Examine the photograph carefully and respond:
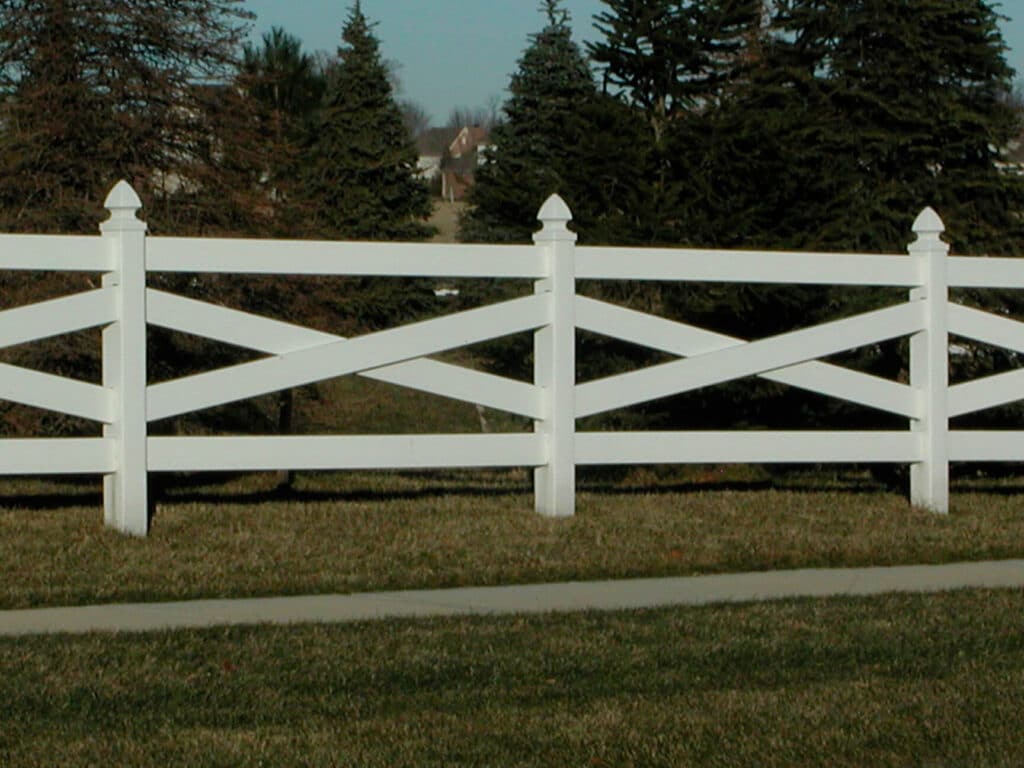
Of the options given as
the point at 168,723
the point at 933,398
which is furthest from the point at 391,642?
the point at 933,398

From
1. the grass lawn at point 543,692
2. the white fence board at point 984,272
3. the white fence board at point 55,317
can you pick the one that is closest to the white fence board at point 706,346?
the white fence board at point 984,272

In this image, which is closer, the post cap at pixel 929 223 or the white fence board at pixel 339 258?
the white fence board at pixel 339 258

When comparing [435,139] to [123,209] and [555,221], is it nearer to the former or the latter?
[555,221]

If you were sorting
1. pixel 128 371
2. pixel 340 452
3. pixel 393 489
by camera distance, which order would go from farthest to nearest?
pixel 393 489 → pixel 340 452 → pixel 128 371

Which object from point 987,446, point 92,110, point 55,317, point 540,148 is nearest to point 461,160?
point 540,148

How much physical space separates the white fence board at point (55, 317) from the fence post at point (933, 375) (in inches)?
202

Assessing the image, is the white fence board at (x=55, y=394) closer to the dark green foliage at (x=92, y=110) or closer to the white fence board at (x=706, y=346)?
the white fence board at (x=706, y=346)

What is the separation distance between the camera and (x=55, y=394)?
9516 millimetres

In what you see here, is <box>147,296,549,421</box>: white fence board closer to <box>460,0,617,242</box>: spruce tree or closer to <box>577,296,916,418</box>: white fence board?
<box>577,296,916,418</box>: white fence board

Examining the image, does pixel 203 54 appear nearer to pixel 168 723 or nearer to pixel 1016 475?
pixel 1016 475

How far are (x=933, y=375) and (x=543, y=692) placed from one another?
19.5 ft

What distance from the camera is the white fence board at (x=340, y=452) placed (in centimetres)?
978

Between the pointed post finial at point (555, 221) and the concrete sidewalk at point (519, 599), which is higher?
the pointed post finial at point (555, 221)

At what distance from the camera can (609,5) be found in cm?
1546
